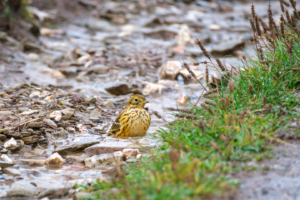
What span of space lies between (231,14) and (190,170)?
59.5 ft

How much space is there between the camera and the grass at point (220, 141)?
10.8ft

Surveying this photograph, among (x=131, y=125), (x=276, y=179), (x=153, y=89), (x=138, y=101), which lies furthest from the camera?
(x=153, y=89)

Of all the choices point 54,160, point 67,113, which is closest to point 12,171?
point 54,160

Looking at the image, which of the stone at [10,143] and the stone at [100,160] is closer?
the stone at [100,160]

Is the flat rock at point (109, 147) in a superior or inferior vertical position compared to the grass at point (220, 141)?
inferior

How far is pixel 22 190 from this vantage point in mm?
4105

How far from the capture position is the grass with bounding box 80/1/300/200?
3.30 metres

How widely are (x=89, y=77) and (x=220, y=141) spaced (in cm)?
656

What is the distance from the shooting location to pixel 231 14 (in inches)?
804

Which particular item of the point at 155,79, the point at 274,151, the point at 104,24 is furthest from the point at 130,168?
the point at 104,24

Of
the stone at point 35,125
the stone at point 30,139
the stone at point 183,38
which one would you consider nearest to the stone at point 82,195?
the stone at point 30,139

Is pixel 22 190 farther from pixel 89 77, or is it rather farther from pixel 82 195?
pixel 89 77

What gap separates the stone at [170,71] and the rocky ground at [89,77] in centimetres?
3

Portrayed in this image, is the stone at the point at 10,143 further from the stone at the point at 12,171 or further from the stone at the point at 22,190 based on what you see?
the stone at the point at 22,190
